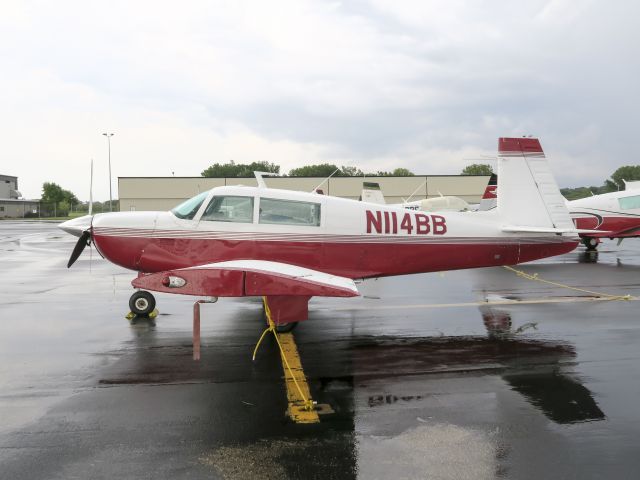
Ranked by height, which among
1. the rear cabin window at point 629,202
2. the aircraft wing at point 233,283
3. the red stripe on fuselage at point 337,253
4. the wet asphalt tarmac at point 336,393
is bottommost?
the wet asphalt tarmac at point 336,393

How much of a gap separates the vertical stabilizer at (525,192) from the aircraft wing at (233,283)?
155 inches

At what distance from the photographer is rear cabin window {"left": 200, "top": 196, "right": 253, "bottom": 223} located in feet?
23.8

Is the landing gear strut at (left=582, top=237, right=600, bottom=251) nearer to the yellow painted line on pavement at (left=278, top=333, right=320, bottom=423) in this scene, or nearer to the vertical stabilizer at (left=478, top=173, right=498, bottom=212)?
the vertical stabilizer at (left=478, top=173, right=498, bottom=212)

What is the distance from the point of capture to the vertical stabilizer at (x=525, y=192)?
8.22m

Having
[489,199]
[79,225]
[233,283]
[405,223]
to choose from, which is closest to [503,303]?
[405,223]

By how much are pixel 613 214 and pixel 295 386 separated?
17398mm

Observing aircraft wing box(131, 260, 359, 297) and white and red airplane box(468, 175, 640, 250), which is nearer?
aircraft wing box(131, 260, 359, 297)

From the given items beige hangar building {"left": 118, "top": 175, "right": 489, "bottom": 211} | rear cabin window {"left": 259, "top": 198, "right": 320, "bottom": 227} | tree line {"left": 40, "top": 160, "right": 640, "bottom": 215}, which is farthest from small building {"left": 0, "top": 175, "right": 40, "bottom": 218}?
rear cabin window {"left": 259, "top": 198, "right": 320, "bottom": 227}

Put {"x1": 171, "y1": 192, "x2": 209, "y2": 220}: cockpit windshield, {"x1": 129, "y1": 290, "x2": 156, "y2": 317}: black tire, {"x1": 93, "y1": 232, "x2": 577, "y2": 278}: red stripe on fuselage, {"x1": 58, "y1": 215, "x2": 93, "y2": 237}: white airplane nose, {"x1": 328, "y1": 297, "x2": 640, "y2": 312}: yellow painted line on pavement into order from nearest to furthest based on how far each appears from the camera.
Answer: {"x1": 93, "y1": 232, "x2": 577, "y2": 278}: red stripe on fuselage
{"x1": 171, "y1": 192, "x2": 209, "y2": 220}: cockpit windshield
{"x1": 58, "y1": 215, "x2": 93, "y2": 237}: white airplane nose
{"x1": 129, "y1": 290, "x2": 156, "y2": 317}: black tire
{"x1": 328, "y1": 297, "x2": 640, "y2": 312}: yellow painted line on pavement

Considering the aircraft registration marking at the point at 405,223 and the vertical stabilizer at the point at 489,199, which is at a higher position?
the vertical stabilizer at the point at 489,199

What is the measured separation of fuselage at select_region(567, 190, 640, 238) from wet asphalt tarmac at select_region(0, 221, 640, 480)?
34.8 ft

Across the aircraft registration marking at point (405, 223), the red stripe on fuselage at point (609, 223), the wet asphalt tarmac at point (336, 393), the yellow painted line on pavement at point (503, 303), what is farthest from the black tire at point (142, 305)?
the red stripe on fuselage at point (609, 223)

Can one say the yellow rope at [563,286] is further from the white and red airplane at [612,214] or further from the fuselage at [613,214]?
the fuselage at [613,214]

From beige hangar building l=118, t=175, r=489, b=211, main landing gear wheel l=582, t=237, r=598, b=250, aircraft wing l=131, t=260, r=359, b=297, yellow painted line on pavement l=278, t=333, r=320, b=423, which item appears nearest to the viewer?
yellow painted line on pavement l=278, t=333, r=320, b=423
